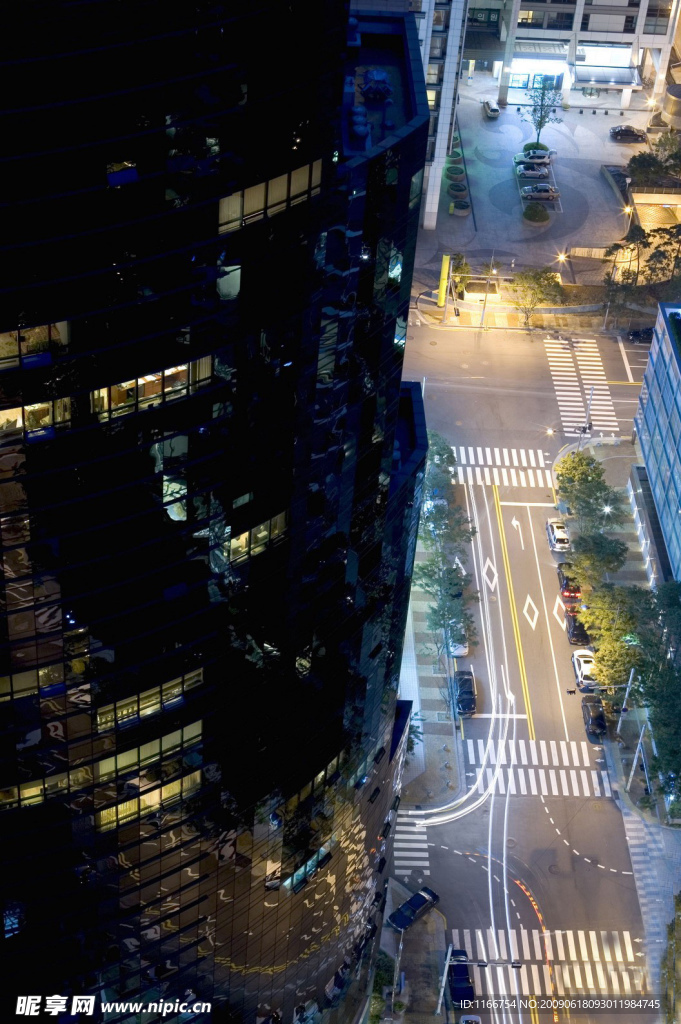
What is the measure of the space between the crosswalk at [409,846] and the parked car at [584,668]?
82.0 feet

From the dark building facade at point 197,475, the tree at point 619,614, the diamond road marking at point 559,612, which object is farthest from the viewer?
the diamond road marking at point 559,612

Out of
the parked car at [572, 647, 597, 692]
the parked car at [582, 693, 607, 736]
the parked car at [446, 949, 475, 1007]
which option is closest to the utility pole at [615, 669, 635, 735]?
the parked car at [582, 693, 607, 736]

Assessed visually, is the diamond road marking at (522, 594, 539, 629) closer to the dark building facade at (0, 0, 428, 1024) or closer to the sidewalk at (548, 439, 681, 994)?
the sidewalk at (548, 439, 681, 994)

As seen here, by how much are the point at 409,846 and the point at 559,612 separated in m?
37.6

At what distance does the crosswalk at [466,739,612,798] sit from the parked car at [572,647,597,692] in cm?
695

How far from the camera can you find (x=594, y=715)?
183m

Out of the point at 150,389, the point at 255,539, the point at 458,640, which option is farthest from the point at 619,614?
the point at 150,389

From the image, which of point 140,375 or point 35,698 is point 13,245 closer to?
point 140,375

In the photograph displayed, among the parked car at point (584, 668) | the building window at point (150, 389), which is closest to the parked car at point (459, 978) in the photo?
the parked car at point (584, 668)

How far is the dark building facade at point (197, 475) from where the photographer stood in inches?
2943

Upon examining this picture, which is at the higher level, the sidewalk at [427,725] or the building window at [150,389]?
the building window at [150,389]

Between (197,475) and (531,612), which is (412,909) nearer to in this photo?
(531,612)

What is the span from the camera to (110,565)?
87875 mm

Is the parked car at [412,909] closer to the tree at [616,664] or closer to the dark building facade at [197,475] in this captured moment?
the tree at [616,664]
